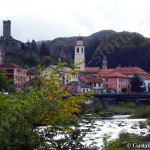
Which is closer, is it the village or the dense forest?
the village

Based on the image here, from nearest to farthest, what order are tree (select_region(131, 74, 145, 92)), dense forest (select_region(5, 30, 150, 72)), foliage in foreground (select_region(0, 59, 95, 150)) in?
1. foliage in foreground (select_region(0, 59, 95, 150))
2. tree (select_region(131, 74, 145, 92))
3. dense forest (select_region(5, 30, 150, 72))

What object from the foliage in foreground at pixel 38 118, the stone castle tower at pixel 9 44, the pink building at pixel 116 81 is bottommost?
the foliage in foreground at pixel 38 118

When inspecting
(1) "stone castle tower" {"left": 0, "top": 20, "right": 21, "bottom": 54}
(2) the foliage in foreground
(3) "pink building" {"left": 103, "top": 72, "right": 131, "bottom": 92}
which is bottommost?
(2) the foliage in foreground

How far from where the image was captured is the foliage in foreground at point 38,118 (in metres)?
5.59

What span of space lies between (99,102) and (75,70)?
45.8 meters

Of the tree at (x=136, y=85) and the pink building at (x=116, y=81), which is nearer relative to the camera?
the tree at (x=136, y=85)

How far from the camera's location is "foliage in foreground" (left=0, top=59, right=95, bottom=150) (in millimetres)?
5590

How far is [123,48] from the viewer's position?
109375mm

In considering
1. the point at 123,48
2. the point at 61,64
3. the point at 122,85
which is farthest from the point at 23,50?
the point at 61,64

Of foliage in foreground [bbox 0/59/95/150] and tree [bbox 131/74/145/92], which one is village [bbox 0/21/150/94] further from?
foliage in foreground [bbox 0/59/95/150]

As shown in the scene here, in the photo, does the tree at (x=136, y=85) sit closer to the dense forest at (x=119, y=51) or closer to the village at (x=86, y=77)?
the village at (x=86, y=77)

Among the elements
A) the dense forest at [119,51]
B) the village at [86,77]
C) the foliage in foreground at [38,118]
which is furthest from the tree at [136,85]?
the foliage in foreground at [38,118]

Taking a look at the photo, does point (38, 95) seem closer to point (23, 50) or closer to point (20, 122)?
point (20, 122)

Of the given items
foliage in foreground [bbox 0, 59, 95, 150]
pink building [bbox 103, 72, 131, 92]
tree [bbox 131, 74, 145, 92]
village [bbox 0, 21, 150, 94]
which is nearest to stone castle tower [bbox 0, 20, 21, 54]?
village [bbox 0, 21, 150, 94]
